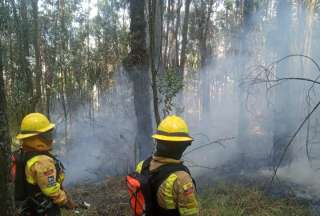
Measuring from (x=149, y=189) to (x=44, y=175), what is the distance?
110 centimetres

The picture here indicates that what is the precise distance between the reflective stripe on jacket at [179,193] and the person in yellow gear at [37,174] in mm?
1169

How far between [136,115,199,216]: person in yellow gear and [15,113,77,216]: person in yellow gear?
106cm

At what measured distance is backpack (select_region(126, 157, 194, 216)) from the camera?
99.9 inches

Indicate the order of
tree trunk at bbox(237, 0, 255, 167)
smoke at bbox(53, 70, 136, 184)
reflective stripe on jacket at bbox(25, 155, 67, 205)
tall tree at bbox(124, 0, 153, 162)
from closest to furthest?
reflective stripe on jacket at bbox(25, 155, 67, 205), tall tree at bbox(124, 0, 153, 162), smoke at bbox(53, 70, 136, 184), tree trunk at bbox(237, 0, 255, 167)

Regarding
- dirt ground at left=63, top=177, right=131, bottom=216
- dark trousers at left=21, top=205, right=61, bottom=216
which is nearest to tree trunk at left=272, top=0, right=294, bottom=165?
dirt ground at left=63, top=177, right=131, bottom=216

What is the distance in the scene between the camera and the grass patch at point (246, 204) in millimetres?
6023

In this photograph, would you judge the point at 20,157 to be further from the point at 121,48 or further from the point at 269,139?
the point at 121,48

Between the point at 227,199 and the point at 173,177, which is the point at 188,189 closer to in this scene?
the point at 173,177

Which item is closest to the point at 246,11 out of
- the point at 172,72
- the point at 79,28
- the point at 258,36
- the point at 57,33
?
the point at 172,72

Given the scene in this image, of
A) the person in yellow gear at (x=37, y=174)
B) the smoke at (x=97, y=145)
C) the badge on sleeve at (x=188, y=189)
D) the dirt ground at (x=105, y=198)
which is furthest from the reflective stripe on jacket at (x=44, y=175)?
the smoke at (x=97, y=145)

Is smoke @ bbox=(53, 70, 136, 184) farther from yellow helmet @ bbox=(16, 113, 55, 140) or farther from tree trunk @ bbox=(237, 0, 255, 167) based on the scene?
yellow helmet @ bbox=(16, 113, 55, 140)

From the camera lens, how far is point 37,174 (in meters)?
3.10

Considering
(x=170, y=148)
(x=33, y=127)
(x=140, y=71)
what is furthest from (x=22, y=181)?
(x=140, y=71)

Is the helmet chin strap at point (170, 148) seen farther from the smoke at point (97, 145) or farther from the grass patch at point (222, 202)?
the smoke at point (97, 145)
